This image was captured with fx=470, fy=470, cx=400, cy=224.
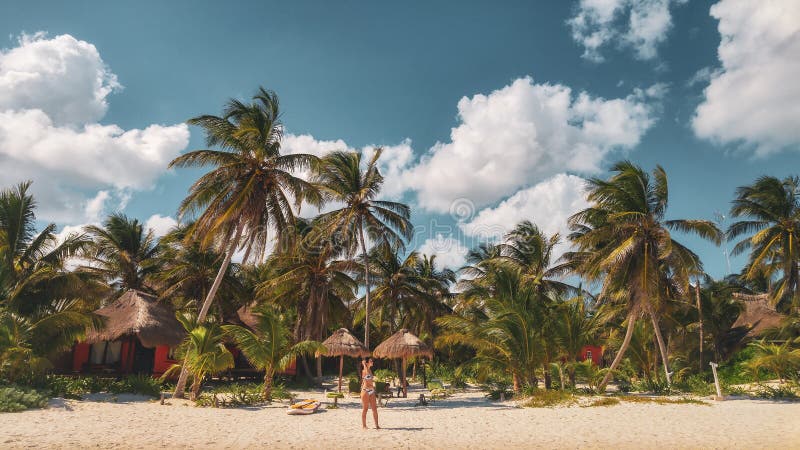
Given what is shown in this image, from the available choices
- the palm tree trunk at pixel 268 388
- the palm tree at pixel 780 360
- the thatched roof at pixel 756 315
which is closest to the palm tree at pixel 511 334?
the palm tree trunk at pixel 268 388

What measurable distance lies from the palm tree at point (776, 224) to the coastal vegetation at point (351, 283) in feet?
0.20

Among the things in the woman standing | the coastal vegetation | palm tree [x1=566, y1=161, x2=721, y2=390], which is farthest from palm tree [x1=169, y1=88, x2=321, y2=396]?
palm tree [x1=566, y1=161, x2=721, y2=390]

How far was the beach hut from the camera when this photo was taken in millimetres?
15383

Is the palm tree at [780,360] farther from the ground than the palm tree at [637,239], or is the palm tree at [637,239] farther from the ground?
the palm tree at [637,239]

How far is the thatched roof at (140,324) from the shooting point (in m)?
15.2

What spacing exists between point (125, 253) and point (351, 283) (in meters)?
10.2

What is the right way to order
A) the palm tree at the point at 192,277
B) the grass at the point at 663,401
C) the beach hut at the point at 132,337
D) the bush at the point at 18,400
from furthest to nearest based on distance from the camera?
the palm tree at the point at 192,277
the beach hut at the point at 132,337
the grass at the point at 663,401
the bush at the point at 18,400

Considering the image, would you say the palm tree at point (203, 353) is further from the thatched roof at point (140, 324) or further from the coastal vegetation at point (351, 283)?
the thatched roof at point (140, 324)

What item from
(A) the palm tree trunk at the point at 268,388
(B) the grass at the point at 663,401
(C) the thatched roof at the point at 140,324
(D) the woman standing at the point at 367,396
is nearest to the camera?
(D) the woman standing at the point at 367,396

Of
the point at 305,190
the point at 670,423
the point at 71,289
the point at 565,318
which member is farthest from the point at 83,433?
the point at 565,318

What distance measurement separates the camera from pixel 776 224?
58.4 ft

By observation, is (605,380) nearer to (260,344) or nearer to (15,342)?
(260,344)

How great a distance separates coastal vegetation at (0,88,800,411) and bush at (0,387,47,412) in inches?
1.6

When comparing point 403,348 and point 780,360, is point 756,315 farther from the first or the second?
point 403,348
